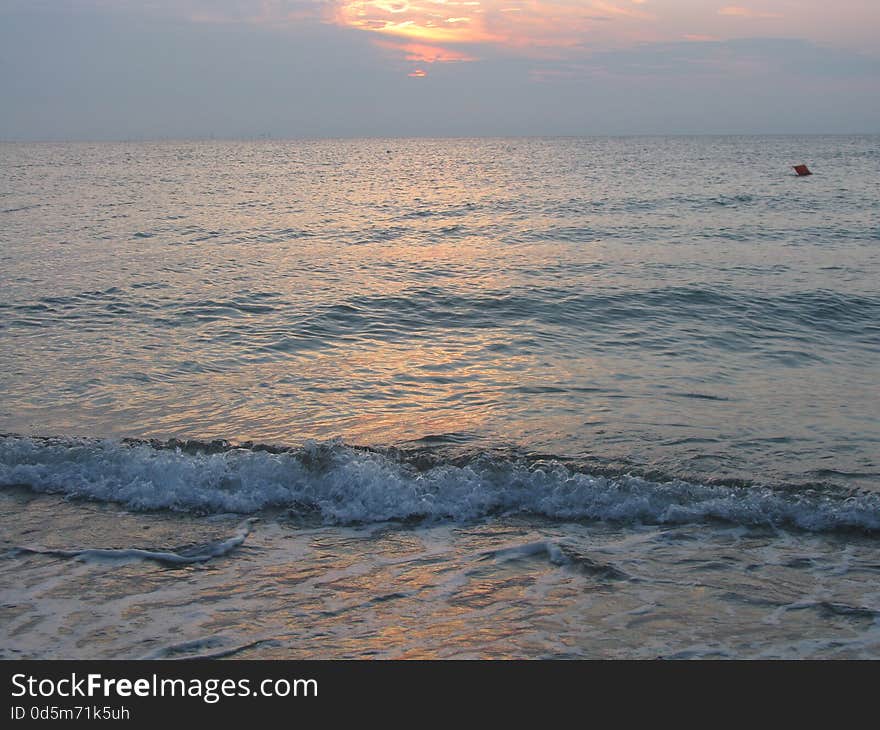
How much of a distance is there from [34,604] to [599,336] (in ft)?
37.7

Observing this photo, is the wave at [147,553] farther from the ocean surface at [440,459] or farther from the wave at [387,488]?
the wave at [387,488]

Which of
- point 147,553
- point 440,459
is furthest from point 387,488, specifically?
point 147,553

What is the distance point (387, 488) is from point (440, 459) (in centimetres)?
104

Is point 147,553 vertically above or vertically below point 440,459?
below

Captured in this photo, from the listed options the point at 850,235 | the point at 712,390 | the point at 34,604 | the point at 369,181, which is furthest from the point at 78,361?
the point at 369,181

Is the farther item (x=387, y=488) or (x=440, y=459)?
(x=440, y=459)

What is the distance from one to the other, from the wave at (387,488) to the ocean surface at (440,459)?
33 mm

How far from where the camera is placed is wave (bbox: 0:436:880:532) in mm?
7633

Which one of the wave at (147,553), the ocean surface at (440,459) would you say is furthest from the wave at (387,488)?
the wave at (147,553)

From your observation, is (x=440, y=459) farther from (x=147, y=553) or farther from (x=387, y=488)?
(x=147, y=553)

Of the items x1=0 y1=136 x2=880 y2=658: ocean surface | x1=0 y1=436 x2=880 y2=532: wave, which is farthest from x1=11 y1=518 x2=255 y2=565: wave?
x1=0 y1=436 x2=880 y2=532: wave

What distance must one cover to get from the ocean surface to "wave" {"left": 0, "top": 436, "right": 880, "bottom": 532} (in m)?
0.03

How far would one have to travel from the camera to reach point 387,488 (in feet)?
26.6

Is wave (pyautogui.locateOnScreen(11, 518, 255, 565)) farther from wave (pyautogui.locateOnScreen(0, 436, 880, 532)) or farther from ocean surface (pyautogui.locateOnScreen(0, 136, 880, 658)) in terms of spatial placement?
wave (pyautogui.locateOnScreen(0, 436, 880, 532))
